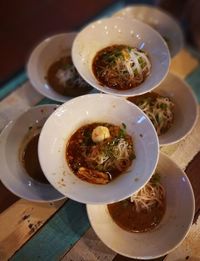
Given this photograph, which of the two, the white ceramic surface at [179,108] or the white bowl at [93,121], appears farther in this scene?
the white ceramic surface at [179,108]

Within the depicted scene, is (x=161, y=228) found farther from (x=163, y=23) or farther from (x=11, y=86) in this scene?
(x=163, y=23)

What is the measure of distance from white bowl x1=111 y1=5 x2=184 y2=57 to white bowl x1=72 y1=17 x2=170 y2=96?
36 centimetres

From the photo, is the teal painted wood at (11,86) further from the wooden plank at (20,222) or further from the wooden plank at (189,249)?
the wooden plank at (189,249)

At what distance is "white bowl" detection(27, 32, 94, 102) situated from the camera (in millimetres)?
1634

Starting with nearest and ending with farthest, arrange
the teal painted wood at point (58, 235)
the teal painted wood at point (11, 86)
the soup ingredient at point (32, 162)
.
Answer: the teal painted wood at point (58, 235), the soup ingredient at point (32, 162), the teal painted wood at point (11, 86)

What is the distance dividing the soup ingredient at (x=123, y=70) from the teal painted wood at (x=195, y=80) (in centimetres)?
49

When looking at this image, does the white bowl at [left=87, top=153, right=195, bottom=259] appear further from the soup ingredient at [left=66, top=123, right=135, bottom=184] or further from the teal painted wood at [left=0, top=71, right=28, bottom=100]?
the teal painted wood at [left=0, top=71, right=28, bottom=100]

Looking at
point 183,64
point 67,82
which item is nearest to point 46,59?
point 67,82

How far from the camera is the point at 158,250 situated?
1208 mm

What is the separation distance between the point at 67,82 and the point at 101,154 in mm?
544

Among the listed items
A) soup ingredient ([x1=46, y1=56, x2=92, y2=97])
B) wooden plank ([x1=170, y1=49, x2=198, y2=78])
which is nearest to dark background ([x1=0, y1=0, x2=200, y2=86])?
wooden plank ([x1=170, y1=49, x2=198, y2=78])

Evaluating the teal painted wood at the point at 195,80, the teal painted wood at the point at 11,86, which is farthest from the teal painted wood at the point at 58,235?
the teal painted wood at the point at 195,80

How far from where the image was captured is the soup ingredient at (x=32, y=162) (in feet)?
4.52

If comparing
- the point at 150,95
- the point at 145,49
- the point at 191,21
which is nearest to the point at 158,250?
the point at 150,95
